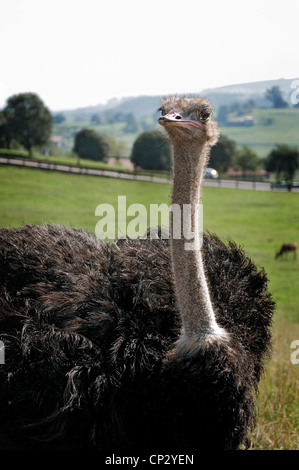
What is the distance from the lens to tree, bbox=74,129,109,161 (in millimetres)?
6387

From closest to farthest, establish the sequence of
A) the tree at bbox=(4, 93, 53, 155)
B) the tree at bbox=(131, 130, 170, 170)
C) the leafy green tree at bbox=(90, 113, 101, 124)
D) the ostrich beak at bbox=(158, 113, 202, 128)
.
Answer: the ostrich beak at bbox=(158, 113, 202, 128) → the tree at bbox=(4, 93, 53, 155) → the tree at bbox=(131, 130, 170, 170) → the leafy green tree at bbox=(90, 113, 101, 124)

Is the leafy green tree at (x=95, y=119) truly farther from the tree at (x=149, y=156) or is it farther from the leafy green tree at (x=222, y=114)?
the leafy green tree at (x=222, y=114)

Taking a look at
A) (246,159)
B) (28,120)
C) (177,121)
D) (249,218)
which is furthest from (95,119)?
(177,121)

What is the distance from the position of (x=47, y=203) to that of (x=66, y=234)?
280 centimetres

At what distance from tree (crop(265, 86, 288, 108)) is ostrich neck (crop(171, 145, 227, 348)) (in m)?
4.18

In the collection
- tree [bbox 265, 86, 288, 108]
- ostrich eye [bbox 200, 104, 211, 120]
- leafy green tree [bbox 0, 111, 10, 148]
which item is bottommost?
ostrich eye [bbox 200, 104, 211, 120]

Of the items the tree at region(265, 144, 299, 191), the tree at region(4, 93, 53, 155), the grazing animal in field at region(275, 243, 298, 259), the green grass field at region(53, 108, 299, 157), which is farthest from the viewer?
the grazing animal in field at region(275, 243, 298, 259)

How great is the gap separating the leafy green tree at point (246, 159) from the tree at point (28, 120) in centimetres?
232

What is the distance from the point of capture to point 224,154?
719 cm

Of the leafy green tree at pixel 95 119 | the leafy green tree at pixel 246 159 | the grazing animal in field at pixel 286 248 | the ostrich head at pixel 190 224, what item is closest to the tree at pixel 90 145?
the leafy green tree at pixel 95 119

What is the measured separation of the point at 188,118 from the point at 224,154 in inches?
192

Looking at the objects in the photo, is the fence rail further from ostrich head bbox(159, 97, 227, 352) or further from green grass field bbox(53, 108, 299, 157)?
ostrich head bbox(159, 97, 227, 352)

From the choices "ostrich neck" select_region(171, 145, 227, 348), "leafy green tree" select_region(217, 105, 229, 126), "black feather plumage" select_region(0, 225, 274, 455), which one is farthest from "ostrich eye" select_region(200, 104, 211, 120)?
"leafy green tree" select_region(217, 105, 229, 126)
